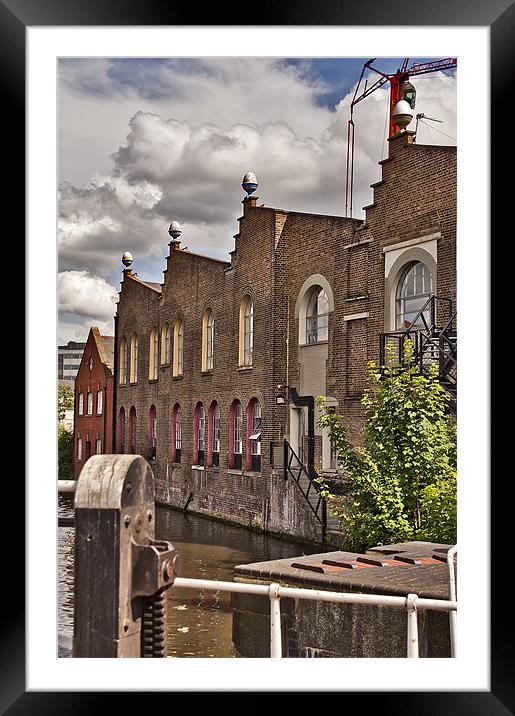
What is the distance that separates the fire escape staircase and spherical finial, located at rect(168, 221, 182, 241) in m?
11.0

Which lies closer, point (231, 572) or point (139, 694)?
point (139, 694)

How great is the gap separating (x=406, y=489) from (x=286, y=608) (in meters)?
3.56

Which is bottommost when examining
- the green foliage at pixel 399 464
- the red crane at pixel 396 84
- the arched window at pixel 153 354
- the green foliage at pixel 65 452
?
the green foliage at pixel 65 452

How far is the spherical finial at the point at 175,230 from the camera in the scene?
73.9 feet

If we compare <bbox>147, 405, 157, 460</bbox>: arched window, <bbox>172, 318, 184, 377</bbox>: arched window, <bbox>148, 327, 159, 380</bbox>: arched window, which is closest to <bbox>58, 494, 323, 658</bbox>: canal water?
<bbox>147, 405, 157, 460</bbox>: arched window

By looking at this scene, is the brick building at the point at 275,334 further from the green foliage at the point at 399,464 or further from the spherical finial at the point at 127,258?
the green foliage at the point at 399,464

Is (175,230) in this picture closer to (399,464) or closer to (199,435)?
(199,435)

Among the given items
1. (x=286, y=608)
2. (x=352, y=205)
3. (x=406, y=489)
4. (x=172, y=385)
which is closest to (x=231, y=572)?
(x=406, y=489)

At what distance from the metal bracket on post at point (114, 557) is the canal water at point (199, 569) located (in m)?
3.58

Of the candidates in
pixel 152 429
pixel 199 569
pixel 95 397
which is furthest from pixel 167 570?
pixel 95 397

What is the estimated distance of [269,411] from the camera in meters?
16.5
